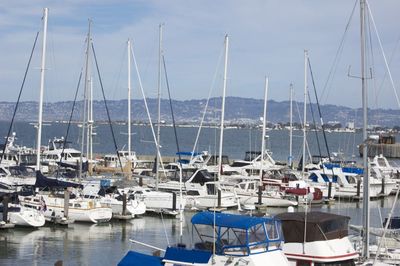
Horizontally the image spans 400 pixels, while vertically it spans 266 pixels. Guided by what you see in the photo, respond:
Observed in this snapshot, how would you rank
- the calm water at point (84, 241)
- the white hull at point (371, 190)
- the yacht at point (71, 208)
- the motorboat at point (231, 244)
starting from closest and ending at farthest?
the motorboat at point (231, 244), the calm water at point (84, 241), the yacht at point (71, 208), the white hull at point (371, 190)

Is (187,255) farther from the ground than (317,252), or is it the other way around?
(187,255)

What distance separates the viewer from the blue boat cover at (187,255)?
2027 cm

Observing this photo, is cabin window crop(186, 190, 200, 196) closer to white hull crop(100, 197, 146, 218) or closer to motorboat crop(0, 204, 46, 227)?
white hull crop(100, 197, 146, 218)

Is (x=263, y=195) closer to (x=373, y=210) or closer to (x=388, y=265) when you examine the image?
(x=373, y=210)

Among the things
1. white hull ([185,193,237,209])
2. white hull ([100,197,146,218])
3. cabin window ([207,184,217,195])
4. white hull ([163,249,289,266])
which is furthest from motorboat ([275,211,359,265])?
cabin window ([207,184,217,195])

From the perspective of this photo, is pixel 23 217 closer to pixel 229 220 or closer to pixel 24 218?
pixel 24 218

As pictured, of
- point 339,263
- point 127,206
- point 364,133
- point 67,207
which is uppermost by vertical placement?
point 364,133

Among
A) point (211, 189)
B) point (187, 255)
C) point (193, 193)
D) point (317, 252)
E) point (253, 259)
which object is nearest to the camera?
point (253, 259)

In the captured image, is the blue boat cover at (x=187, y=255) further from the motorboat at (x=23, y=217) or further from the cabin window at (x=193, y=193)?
the cabin window at (x=193, y=193)

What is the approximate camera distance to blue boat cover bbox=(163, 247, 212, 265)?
20.3m


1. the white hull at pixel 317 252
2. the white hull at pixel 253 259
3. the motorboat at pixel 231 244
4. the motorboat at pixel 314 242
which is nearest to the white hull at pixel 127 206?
the motorboat at pixel 314 242

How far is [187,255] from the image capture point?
2053 centimetres

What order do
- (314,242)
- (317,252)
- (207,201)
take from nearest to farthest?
(317,252) → (314,242) → (207,201)

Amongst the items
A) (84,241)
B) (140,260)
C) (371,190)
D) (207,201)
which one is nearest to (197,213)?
(140,260)
